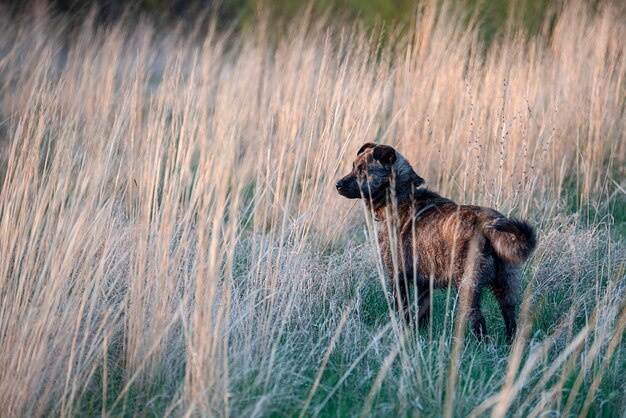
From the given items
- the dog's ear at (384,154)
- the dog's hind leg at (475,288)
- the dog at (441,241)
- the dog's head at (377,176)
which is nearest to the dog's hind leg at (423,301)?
the dog at (441,241)

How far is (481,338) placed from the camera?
11.5 ft

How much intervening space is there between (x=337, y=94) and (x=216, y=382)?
Answer: 229 cm

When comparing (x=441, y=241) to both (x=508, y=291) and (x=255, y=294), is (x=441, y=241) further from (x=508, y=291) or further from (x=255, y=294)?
(x=255, y=294)

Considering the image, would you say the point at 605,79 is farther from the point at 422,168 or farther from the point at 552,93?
the point at 422,168

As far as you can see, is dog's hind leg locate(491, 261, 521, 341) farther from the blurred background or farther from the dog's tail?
the blurred background

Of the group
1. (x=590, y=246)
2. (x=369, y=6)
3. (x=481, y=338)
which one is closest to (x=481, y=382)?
(x=481, y=338)

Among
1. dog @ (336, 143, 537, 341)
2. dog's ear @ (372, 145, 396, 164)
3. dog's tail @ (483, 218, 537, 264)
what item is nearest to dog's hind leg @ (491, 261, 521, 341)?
dog @ (336, 143, 537, 341)

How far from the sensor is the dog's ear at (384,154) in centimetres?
406

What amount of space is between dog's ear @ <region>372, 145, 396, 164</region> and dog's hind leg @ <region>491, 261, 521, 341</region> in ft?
3.22

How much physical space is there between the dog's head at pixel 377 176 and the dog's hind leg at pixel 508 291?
852mm

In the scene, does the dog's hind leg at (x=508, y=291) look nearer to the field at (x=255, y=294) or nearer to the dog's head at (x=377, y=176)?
the field at (x=255, y=294)

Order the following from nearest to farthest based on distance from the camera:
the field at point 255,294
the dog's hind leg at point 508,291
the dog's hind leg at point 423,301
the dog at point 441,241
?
the field at point 255,294 → the dog at point 441,241 → the dog's hind leg at point 508,291 → the dog's hind leg at point 423,301

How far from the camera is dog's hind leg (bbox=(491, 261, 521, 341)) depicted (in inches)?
137

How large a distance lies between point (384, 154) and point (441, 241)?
2.27ft
